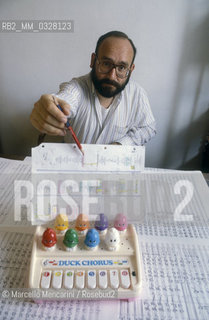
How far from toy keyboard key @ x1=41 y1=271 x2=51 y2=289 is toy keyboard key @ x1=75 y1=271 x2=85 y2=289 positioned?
5 cm

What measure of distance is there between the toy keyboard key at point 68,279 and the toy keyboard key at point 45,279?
0.10 feet

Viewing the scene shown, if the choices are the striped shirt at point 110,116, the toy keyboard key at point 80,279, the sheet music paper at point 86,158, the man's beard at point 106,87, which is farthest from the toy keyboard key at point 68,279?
the man's beard at point 106,87

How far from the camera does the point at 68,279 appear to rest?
45 cm

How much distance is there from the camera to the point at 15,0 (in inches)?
43.8

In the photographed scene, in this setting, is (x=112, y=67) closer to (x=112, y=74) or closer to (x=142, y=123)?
(x=112, y=74)

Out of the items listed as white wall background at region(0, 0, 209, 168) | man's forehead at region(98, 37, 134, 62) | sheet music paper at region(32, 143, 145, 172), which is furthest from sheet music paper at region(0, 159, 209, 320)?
white wall background at region(0, 0, 209, 168)

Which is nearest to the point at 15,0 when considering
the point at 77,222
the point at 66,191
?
the point at 66,191

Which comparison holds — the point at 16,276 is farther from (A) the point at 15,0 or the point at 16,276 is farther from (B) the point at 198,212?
(A) the point at 15,0

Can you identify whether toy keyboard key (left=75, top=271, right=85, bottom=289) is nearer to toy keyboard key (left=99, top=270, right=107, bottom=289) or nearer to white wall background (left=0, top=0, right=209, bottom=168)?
toy keyboard key (left=99, top=270, right=107, bottom=289)

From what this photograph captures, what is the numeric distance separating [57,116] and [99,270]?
33cm

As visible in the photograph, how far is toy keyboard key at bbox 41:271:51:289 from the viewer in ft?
1.44

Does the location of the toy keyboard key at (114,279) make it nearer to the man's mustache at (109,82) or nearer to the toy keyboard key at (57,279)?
the toy keyboard key at (57,279)

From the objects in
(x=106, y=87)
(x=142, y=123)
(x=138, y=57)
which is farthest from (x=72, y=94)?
(x=138, y=57)

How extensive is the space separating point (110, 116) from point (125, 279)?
66 cm
